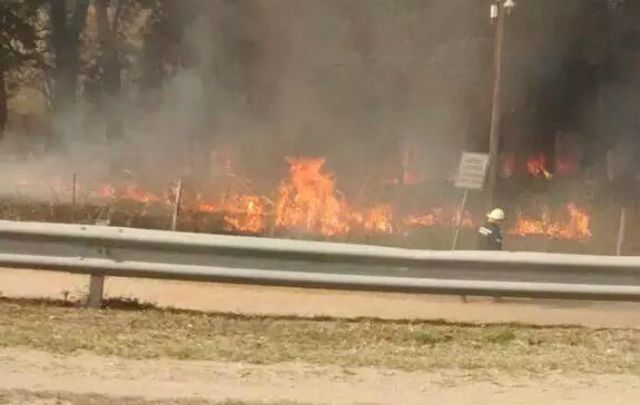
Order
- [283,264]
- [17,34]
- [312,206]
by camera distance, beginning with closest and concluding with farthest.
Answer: [283,264], [312,206], [17,34]

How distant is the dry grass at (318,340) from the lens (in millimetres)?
5996

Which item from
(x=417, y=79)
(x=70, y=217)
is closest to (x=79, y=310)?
(x=70, y=217)

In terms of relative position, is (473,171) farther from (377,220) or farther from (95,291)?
(95,291)

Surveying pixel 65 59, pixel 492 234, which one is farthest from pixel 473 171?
pixel 65 59

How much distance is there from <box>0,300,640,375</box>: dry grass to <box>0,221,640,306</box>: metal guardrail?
1.03 ft

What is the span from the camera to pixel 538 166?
28766 millimetres

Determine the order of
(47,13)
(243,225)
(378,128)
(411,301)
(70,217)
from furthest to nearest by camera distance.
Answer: (47,13) < (378,128) < (243,225) < (70,217) < (411,301)

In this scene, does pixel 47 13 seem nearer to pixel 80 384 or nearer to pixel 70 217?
pixel 70 217

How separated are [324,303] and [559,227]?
15.0 metres

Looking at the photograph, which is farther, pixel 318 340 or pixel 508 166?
pixel 508 166

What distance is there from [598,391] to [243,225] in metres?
15.4

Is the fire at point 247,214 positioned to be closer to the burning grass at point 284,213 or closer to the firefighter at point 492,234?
the burning grass at point 284,213

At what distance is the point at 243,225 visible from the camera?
20578mm

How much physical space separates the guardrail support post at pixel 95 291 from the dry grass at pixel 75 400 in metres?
2.48
